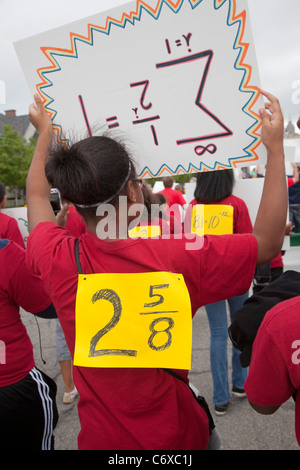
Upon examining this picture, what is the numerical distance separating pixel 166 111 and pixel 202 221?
121 centimetres

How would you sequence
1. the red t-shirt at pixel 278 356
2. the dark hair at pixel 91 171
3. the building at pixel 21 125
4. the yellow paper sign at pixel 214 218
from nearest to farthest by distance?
the red t-shirt at pixel 278 356, the dark hair at pixel 91 171, the yellow paper sign at pixel 214 218, the building at pixel 21 125

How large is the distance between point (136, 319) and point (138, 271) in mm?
158

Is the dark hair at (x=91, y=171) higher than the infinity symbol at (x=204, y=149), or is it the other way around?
the dark hair at (x=91, y=171)

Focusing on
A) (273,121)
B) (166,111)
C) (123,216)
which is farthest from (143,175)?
(273,121)

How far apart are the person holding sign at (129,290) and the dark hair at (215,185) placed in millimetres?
1511

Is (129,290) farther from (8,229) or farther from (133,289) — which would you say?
(8,229)

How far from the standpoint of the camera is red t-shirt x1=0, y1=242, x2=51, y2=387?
159cm

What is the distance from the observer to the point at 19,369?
65.4 inches

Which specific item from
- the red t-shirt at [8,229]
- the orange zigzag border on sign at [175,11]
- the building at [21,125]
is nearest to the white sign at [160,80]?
the orange zigzag border on sign at [175,11]

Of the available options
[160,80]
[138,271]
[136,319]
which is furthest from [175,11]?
[136,319]

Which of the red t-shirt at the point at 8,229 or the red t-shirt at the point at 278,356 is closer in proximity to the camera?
the red t-shirt at the point at 278,356

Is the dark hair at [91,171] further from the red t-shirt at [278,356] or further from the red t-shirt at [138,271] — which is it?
the red t-shirt at [278,356]

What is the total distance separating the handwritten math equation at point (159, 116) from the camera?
1536mm

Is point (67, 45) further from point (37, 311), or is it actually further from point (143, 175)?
point (37, 311)
